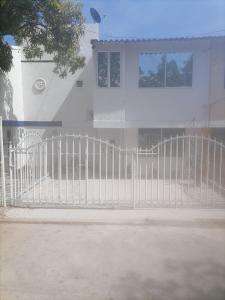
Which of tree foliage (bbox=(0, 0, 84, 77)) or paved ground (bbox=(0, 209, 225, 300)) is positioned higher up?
tree foliage (bbox=(0, 0, 84, 77))

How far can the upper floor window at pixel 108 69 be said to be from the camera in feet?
44.3

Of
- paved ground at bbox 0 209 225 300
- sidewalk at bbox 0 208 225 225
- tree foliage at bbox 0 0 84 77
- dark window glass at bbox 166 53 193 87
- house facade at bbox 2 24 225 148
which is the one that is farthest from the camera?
dark window glass at bbox 166 53 193 87

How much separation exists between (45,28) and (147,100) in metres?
4.85

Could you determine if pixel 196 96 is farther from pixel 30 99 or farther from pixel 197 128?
pixel 30 99

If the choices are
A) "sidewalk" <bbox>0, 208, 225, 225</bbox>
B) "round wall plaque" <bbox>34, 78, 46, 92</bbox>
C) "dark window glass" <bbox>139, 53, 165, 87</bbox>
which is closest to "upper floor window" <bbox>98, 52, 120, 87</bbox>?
"dark window glass" <bbox>139, 53, 165, 87</bbox>

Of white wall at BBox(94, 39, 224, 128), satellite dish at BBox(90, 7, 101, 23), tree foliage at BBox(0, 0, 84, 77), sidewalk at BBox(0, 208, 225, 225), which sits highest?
satellite dish at BBox(90, 7, 101, 23)

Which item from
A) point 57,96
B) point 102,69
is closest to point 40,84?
point 57,96

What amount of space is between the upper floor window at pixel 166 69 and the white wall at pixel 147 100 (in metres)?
0.19

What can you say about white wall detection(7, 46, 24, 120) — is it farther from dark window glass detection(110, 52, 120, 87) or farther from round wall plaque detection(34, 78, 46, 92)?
dark window glass detection(110, 52, 120, 87)

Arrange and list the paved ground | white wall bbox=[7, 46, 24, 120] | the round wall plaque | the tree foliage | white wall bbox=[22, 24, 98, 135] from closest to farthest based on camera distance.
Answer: the paved ground
the tree foliage
white wall bbox=[7, 46, 24, 120]
white wall bbox=[22, 24, 98, 135]
the round wall plaque

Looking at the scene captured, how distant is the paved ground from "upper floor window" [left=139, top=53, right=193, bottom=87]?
287 inches

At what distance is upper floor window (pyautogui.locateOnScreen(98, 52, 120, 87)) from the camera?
44.3 feet

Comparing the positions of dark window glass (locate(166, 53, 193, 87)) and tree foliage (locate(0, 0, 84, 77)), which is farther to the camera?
dark window glass (locate(166, 53, 193, 87))

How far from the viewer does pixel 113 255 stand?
5.14 m
